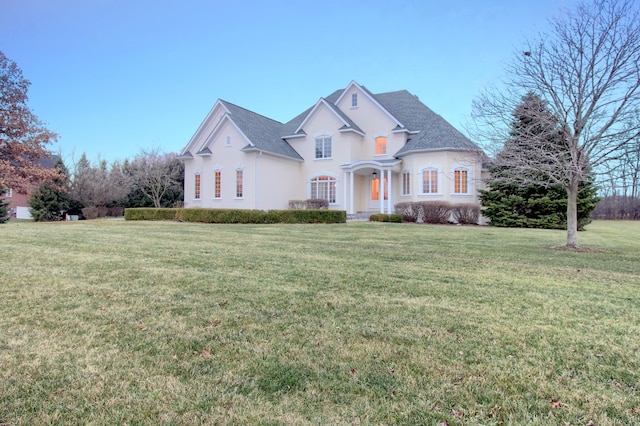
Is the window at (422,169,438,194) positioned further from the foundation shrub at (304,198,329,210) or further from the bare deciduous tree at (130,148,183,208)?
the bare deciduous tree at (130,148,183,208)

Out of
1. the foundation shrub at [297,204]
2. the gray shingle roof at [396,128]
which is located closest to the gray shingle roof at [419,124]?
the gray shingle roof at [396,128]

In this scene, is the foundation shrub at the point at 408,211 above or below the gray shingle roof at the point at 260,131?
below

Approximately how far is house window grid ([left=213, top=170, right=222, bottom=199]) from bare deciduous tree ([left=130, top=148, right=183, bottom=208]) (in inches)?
284

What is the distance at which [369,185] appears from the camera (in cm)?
2469

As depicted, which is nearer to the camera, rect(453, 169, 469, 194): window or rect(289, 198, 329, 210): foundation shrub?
rect(453, 169, 469, 194): window

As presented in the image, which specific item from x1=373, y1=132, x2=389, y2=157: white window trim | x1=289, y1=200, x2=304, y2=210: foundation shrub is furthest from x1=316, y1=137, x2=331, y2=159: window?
x1=289, y1=200, x2=304, y2=210: foundation shrub

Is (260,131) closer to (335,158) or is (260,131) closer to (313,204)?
(335,158)

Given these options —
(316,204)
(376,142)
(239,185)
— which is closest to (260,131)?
(239,185)

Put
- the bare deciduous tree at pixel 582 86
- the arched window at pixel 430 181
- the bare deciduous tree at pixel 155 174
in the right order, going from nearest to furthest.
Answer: the bare deciduous tree at pixel 582 86
the arched window at pixel 430 181
the bare deciduous tree at pixel 155 174

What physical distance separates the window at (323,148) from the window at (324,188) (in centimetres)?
153

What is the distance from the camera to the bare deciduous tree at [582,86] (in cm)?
861

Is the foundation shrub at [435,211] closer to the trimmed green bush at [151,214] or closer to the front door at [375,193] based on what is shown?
the front door at [375,193]

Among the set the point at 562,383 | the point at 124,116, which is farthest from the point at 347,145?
the point at 124,116

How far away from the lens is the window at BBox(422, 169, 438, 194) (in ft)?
70.3
